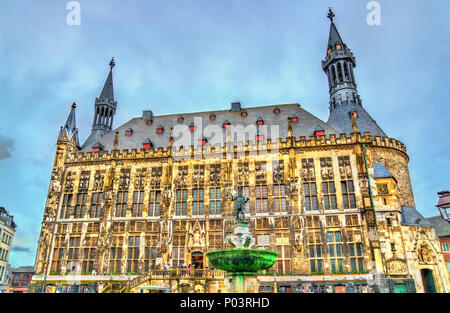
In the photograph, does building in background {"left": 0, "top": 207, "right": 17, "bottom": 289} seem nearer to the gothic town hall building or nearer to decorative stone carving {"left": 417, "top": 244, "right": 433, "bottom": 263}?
the gothic town hall building

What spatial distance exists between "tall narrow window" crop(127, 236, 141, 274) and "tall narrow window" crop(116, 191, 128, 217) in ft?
8.50

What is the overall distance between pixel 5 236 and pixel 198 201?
42073mm

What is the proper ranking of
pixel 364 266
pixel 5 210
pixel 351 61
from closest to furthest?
1. pixel 364 266
2. pixel 351 61
3. pixel 5 210

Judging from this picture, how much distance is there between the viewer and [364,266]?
25.1 metres

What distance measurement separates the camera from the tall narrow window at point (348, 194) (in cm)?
2741

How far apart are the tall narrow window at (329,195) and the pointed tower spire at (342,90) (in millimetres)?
7067

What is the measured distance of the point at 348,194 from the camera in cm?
2770

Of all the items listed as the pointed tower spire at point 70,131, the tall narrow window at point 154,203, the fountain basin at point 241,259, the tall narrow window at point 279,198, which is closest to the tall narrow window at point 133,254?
the tall narrow window at point 154,203

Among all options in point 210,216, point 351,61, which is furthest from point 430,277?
point 351,61

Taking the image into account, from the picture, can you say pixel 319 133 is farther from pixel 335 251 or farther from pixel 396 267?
pixel 396 267

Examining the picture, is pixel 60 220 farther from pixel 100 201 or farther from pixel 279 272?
pixel 279 272

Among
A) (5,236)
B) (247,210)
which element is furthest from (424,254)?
(5,236)

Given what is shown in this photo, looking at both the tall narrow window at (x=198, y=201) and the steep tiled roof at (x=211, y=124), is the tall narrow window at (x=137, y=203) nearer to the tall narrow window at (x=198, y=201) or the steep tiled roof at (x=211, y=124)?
the tall narrow window at (x=198, y=201)

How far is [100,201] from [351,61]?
109 ft
